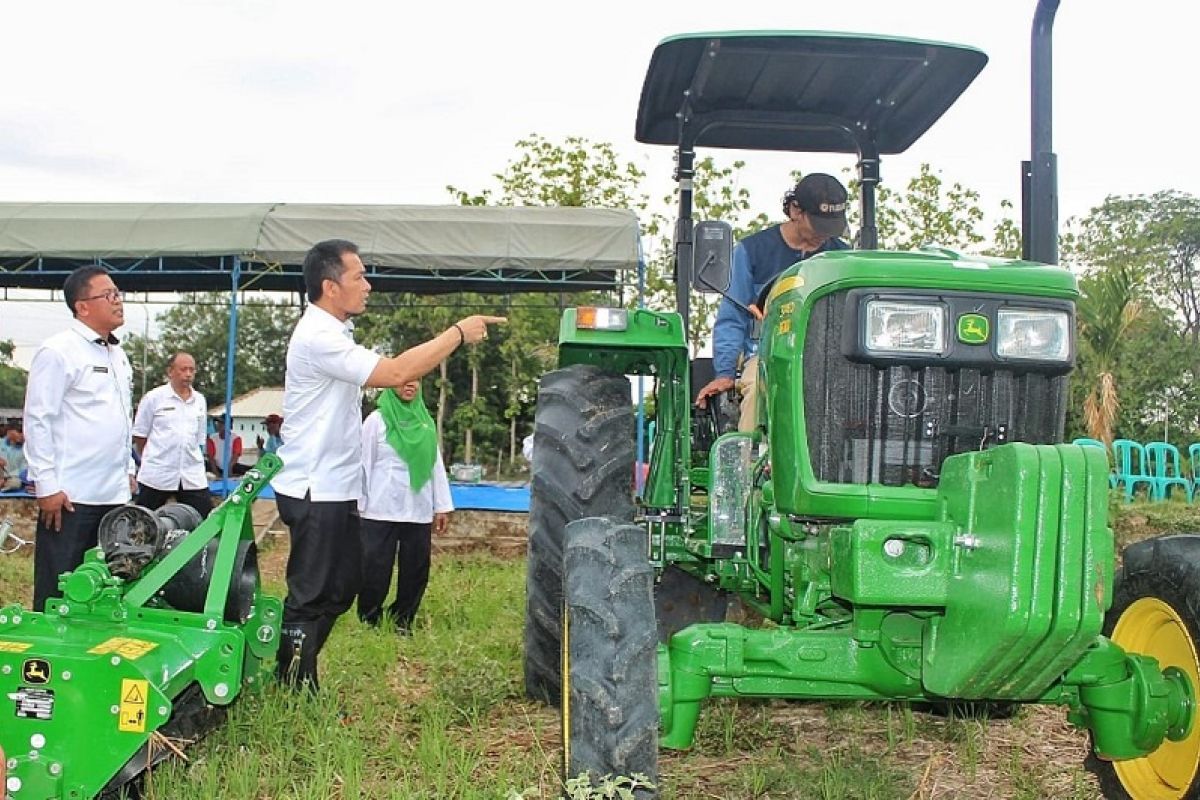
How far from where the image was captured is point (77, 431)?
4848mm

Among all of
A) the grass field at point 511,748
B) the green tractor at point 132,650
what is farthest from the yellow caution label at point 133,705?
the grass field at point 511,748

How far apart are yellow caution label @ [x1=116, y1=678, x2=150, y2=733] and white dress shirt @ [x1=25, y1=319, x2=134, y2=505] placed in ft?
5.42

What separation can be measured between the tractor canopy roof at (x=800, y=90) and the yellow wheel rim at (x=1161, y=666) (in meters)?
2.04

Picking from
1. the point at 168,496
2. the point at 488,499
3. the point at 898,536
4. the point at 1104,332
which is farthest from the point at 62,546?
the point at 1104,332

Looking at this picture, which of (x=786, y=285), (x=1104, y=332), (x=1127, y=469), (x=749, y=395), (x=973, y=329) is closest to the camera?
(x=973, y=329)

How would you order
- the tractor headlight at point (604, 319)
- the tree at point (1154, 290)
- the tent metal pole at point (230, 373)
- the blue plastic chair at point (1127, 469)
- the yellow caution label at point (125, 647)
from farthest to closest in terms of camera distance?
the tree at point (1154, 290)
the blue plastic chair at point (1127, 469)
the tent metal pole at point (230, 373)
the tractor headlight at point (604, 319)
the yellow caution label at point (125, 647)

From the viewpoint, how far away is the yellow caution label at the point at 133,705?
3268 mm

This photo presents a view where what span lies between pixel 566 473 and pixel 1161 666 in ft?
6.26

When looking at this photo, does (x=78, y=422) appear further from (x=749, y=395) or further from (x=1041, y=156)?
(x=1041, y=156)

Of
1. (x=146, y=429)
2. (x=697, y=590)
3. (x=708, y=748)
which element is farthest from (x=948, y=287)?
(x=146, y=429)

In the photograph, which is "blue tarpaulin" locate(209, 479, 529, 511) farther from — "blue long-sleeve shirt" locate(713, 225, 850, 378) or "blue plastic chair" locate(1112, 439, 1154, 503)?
"blue plastic chair" locate(1112, 439, 1154, 503)

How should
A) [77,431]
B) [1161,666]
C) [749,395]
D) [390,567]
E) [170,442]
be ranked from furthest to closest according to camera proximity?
[170,442], [390,567], [77,431], [749,395], [1161,666]

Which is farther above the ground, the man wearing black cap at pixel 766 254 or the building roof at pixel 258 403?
the building roof at pixel 258 403

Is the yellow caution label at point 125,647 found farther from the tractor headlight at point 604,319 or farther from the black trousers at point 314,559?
the tractor headlight at point 604,319
